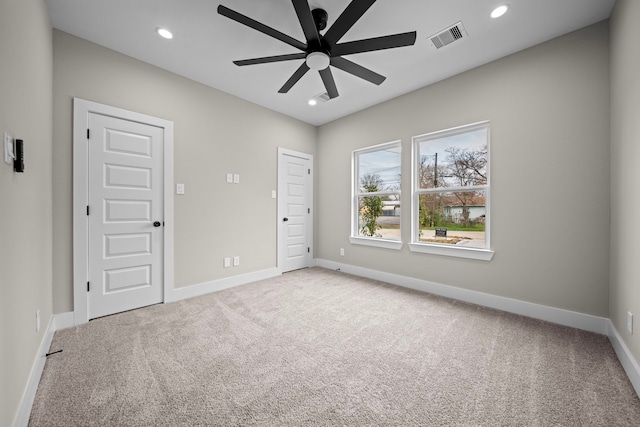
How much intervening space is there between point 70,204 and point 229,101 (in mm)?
2259

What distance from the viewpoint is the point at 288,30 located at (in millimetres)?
2371

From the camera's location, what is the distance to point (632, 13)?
68.4 inches

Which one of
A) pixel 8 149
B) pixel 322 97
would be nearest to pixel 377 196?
pixel 322 97

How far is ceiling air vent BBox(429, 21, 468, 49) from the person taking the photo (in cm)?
233

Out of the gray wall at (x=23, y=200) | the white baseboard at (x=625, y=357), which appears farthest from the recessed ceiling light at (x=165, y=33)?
the white baseboard at (x=625, y=357)

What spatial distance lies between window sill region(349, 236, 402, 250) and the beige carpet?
113 centimetres

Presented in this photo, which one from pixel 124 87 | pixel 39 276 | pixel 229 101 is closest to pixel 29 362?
pixel 39 276

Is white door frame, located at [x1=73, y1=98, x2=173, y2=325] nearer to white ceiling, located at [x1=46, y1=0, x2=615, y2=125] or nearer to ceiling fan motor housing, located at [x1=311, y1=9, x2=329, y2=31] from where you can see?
white ceiling, located at [x1=46, y1=0, x2=615, y2=125]

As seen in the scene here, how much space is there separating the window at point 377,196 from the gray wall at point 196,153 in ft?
4.01

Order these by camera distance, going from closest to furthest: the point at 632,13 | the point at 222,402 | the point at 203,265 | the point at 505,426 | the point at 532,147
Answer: the point at 505,426, the point at 222,402, the point at 632,13, the point at 532,147, the point at 203,265

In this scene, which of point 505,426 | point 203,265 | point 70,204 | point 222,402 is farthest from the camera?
point 203,265

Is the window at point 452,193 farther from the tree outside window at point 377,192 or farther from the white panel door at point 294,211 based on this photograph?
the white panel door at point 294,211

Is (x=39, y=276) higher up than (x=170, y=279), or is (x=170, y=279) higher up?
(x=39, y=276)

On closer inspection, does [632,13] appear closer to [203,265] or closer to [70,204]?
[203,265]
